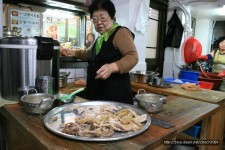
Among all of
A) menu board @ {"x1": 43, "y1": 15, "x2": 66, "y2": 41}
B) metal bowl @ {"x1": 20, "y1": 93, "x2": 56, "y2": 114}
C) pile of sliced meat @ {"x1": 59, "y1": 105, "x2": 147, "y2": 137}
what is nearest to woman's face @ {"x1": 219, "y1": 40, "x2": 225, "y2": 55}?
menu board @ {"x1": 43, "y1": 15, "x2": 66, "y2": 41}

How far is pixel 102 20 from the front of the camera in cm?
151

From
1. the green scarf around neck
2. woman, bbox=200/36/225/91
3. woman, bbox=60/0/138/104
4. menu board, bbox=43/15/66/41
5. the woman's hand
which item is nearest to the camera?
the woman's hand

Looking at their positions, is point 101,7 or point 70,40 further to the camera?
point 70,40

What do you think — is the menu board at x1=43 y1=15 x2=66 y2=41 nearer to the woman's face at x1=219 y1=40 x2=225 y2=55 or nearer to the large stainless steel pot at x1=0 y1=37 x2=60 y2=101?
the large stainless steel pot at x1=0 y1=37 x2=60 y2=101

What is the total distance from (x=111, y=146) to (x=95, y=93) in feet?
2.94

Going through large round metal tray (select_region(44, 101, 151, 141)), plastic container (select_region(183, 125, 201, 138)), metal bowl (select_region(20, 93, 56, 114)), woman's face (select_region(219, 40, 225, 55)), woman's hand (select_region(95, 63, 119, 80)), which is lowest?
plastic container (select_region(183, 125, 201, 138))

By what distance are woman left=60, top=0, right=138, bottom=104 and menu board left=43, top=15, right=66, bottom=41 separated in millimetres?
1206

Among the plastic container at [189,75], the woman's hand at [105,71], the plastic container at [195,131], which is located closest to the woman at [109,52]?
the woman's hand at [105,71]

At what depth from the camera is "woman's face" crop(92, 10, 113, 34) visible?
4.91 feet

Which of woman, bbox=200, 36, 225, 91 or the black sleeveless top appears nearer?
the black sleeveless top

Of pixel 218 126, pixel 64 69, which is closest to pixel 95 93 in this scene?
pixel 64 69

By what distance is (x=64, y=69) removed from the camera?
98.9 inches

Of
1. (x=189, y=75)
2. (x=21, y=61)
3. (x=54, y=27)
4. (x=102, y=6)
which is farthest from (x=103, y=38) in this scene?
(x=189, y=75)

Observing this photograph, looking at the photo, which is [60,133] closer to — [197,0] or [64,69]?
[64,69]
